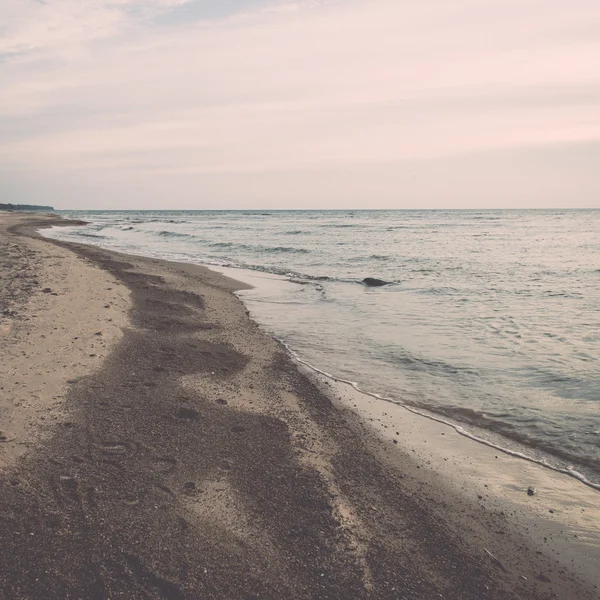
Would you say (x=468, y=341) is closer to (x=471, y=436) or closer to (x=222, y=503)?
(x=471, y=436)

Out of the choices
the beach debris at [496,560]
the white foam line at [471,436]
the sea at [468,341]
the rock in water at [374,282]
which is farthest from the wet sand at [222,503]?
the rock in water at [374,282]

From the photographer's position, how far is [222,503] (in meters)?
4.10

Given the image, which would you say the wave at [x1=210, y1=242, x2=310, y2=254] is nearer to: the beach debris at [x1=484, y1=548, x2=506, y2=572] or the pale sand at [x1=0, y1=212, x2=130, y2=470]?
the pale sand at [x1=0, y1=212, x2=130, y2=470]

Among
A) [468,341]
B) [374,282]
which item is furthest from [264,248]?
[468,341]

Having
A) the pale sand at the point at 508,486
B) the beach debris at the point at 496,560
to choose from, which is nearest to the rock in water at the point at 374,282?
the pale sand at the point at 508,486

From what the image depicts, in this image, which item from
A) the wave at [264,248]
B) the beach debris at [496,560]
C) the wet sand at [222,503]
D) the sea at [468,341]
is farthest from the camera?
the wave at [264,248]

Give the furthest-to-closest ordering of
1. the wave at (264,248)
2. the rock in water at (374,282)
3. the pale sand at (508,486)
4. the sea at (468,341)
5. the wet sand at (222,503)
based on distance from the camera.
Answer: the wave at (264,248)
the rock in water at (374,282)
the sea at (468,341)
the pale sand at (508,486)
the wet sand at (222,503)

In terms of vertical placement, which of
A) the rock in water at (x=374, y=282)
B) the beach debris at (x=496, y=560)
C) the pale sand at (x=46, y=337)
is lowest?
Result: the beach debris at (x=496, y=560)

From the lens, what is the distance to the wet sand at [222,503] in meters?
3.28

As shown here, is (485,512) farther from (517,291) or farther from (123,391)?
(517,291)

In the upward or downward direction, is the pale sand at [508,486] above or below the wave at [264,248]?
below

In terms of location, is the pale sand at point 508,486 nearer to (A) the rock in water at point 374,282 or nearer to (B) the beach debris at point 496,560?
(B) the beach debris at point 496,560

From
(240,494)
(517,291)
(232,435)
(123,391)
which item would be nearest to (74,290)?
(123,391)

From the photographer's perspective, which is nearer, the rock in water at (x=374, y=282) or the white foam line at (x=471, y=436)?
the white foam line at (x=471, y=436)
